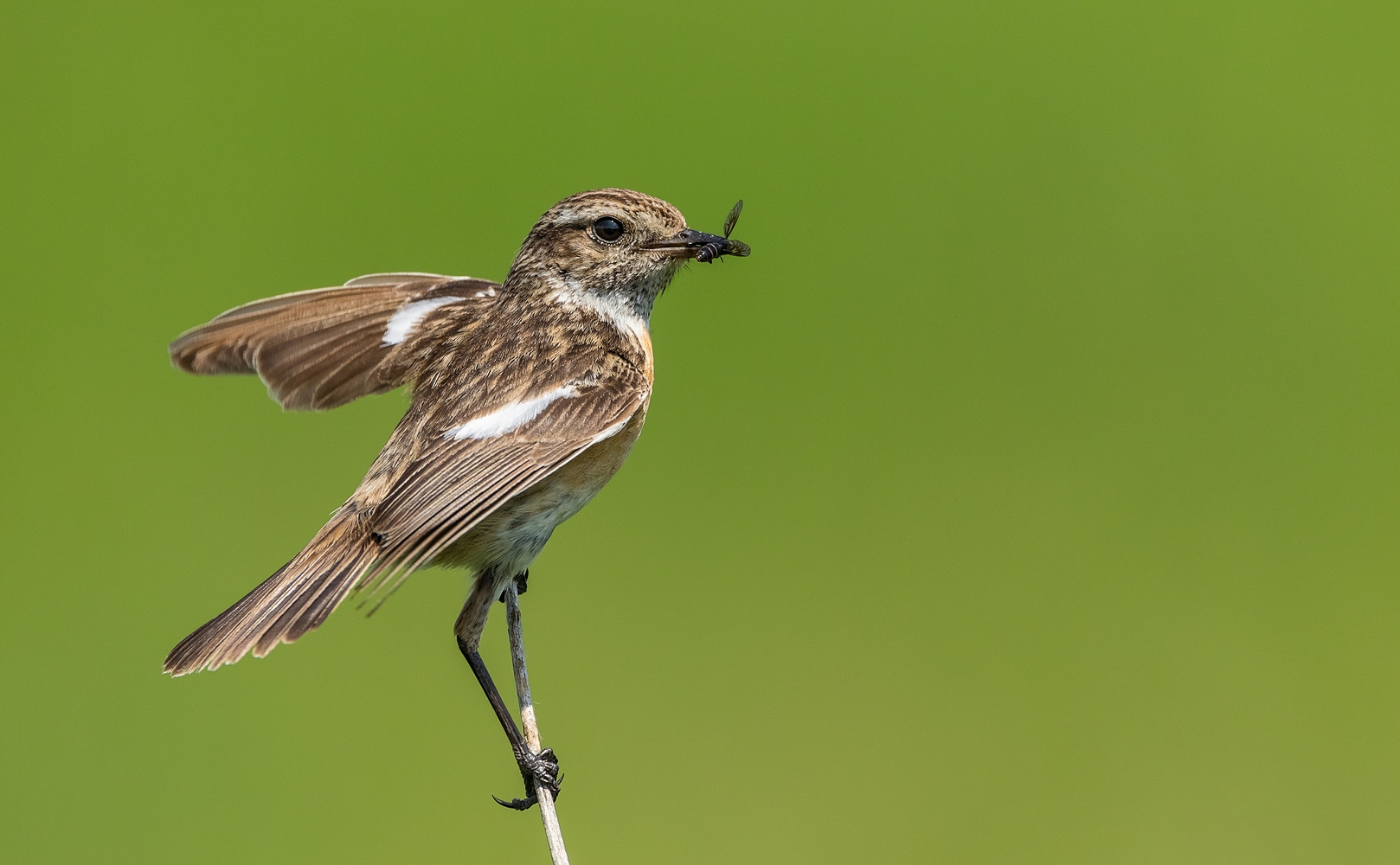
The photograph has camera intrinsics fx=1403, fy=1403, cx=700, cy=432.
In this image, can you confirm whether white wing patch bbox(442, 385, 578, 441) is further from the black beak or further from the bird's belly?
the black beak

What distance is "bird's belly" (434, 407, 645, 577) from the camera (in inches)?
152

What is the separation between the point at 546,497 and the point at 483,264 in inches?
199

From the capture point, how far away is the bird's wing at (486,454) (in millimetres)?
3566

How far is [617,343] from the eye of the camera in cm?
421

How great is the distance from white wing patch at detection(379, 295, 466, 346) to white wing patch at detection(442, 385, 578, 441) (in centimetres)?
84

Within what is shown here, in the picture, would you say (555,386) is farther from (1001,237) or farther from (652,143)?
(1001,237)

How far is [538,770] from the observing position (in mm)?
3936

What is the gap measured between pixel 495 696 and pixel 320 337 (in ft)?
4.72

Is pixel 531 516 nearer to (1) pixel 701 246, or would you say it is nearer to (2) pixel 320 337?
(1) pixel 701 246

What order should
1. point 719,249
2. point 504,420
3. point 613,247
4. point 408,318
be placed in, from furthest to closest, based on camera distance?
point 408,318
point 613,247
point 719,249
point 504,420

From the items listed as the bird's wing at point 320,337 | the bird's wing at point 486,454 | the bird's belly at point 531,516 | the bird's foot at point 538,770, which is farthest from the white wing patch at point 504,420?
the bird's foot at point 538,770

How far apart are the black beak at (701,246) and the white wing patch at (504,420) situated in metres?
0.57

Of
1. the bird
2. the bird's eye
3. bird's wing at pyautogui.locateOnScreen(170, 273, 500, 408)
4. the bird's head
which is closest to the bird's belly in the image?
the bird

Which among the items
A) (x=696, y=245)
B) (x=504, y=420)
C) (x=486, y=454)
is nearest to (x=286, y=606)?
(x=486, y=454)
